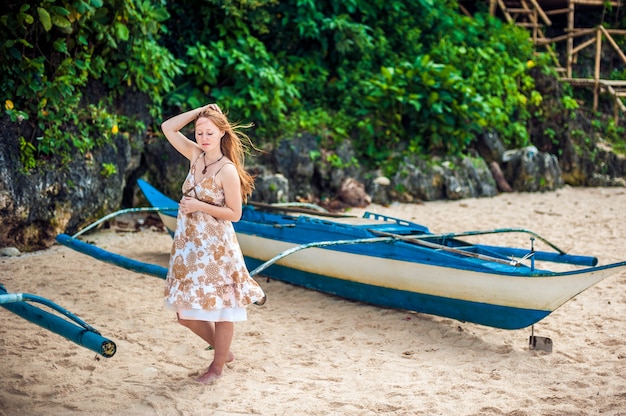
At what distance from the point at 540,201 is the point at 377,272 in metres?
6.06

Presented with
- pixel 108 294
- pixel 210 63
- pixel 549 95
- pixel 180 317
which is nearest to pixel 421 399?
pixel 180 317

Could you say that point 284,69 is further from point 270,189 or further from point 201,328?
point 201,328

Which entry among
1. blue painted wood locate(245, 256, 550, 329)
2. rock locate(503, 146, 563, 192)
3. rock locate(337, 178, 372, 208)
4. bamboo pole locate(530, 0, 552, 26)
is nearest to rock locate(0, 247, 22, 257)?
blue painted wood locate(245, 256, 550, 329)

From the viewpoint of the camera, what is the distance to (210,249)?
345 centimetres

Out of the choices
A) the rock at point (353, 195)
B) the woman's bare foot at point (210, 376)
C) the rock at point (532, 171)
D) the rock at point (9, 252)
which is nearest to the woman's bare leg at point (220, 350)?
the woman's bare foot at point (210, 376)

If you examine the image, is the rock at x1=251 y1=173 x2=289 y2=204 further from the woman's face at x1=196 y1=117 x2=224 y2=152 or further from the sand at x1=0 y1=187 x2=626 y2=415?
the woman's face at x1=196 y1=117 x2=224 y2=152

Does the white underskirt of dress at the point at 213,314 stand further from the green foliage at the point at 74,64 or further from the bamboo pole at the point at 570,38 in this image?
the bamboo pole at the point at 570,38

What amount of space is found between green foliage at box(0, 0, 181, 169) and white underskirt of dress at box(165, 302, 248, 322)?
403 cm

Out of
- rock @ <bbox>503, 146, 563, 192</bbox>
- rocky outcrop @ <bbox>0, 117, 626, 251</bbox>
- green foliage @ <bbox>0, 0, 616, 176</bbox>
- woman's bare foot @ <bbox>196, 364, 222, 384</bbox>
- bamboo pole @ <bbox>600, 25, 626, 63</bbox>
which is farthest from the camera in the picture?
bamboo pole @ <bbox>600, 25, 626, 63</bbox>

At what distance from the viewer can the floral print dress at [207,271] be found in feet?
11.2

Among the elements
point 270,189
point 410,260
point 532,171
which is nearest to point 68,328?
point 410,260

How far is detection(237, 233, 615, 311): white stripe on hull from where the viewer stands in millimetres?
4152

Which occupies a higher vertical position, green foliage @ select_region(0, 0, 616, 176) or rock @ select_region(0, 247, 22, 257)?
green foliage @ select_region(0, 0, 616, 176)

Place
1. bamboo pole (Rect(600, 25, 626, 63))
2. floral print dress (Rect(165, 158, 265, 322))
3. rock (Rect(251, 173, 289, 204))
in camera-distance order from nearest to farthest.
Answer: floral print dress (Rect(165, 158, 265, 322)) → rock (Rect(251, 173, 289, 204)) → bamboo pole (Rect(600, 25, 626, 63))
